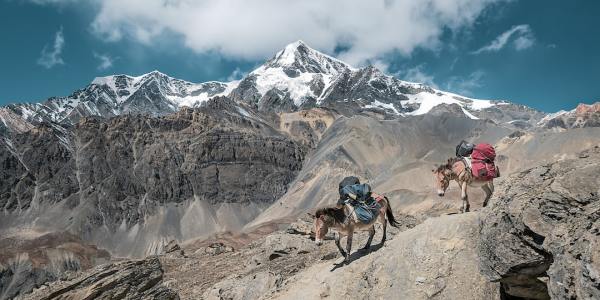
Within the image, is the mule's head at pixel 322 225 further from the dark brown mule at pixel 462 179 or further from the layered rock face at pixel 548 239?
the layered rock face at pixel 548 239

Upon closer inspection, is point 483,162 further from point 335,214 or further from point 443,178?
point 335,214

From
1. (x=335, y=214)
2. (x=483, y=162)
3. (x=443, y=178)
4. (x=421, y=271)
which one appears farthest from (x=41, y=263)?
(x=421, y=271)

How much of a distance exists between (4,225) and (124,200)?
39437mm

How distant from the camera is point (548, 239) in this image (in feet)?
24.8

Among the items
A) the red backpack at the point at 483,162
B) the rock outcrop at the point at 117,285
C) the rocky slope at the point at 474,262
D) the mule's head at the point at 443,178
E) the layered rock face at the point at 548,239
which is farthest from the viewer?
the mule's head at the point at 443,178

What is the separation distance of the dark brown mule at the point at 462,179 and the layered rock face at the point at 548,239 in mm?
3406

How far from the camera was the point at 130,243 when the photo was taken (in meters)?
170

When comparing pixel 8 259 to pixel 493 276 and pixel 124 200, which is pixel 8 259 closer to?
pixel 124 200

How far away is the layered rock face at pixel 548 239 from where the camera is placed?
22.0ft

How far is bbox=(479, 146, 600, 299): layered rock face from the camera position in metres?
6.69

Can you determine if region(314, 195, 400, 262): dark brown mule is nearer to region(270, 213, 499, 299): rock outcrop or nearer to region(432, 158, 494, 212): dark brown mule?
region(270, 213, 499, 299): rock outcrop

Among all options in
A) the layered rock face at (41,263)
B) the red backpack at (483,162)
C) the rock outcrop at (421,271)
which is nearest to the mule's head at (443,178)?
the red backpack at (483,162)

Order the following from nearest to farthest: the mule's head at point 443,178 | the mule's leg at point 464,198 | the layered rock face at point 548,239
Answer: the layered rock face at point 548,239, the mule's leg at point 464,198, the mule's head at point 443,178

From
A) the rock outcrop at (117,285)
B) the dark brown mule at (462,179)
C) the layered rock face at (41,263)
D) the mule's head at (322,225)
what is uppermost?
the dark brown mule at (462,179)
